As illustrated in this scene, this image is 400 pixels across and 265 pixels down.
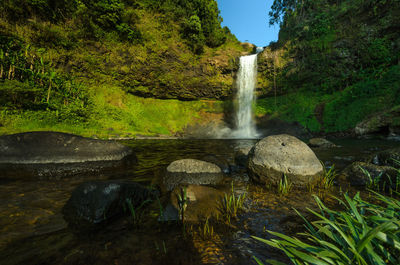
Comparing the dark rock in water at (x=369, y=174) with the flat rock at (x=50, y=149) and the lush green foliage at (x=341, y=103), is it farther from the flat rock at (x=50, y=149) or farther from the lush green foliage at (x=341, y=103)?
the lush green foliage at (x=341, y=103)

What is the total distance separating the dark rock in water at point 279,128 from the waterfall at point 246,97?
2.95 ft

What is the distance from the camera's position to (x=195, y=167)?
144 inches

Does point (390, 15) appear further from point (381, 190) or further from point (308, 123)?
point (381, 190)

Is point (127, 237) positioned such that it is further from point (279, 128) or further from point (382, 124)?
point (279, 128)

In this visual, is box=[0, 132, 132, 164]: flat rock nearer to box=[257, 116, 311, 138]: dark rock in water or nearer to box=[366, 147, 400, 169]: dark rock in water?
box=[366, 147, 400, 169]: dark rock in water

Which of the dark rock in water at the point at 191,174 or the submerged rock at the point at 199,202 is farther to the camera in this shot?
the dark rock in water at the point at 191,174

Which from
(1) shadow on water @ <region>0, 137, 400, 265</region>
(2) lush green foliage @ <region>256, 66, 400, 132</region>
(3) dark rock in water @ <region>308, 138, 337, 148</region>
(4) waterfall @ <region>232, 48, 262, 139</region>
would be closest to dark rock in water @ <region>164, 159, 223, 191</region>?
(1) shadow on water @ <region>0, 137, 400, 265</region>

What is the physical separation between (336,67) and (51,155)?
22032 millimetres

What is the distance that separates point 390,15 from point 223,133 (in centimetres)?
1739

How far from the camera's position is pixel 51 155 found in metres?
4.12

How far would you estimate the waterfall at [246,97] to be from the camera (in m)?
18.4

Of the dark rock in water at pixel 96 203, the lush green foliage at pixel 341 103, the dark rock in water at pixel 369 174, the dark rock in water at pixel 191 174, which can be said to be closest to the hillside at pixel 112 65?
the lush green foliage at pixel 341 103

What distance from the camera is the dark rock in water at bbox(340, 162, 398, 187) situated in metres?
3.12

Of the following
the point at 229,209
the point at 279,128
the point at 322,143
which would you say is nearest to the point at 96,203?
the point at 229,209
